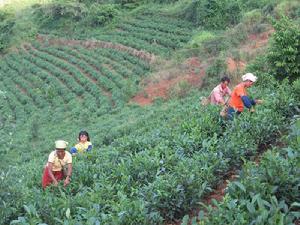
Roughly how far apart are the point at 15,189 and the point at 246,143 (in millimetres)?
3305

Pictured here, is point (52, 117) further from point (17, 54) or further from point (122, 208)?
point (122, 208)

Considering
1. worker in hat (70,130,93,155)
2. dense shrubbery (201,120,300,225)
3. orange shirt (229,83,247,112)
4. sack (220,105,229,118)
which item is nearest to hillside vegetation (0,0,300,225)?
dense shrubbery (201,120,300,225)

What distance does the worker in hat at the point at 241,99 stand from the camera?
827 cm

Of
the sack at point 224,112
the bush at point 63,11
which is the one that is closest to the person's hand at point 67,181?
the sack at point 224,112

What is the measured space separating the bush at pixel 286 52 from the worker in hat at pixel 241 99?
3.32 meters

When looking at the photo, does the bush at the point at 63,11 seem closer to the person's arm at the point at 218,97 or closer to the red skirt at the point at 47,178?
the person's arm at the point at 218,97

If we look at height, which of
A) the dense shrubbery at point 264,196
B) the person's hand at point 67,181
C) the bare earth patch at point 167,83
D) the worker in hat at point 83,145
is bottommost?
the bare earth patch at point 167,83

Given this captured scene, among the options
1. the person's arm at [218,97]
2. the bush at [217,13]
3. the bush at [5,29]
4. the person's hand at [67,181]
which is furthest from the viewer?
the bush at [5,29]

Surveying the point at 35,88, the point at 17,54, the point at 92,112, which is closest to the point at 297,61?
the point at 92,112

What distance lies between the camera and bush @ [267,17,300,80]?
1150 cm

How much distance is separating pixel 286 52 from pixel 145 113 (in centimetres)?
882

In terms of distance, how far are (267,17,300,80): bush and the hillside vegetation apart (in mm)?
31

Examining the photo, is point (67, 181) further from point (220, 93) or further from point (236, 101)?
point (220, 93)

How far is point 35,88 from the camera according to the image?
89.4 ft
